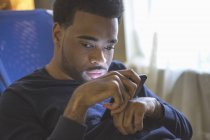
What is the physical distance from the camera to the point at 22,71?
138 centimetres

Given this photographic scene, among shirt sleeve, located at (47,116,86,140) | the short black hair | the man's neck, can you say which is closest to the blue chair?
the man's neck

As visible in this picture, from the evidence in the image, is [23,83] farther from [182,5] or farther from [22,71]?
[182,5]

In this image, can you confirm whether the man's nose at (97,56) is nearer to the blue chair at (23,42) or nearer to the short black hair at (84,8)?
the short black hair at (84,8)

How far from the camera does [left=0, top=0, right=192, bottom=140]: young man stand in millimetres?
856

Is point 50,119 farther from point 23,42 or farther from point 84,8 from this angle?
point 23,42

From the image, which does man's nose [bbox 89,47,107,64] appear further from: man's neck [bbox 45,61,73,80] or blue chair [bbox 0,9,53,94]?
blue chair [bbox 0,9,53,94]

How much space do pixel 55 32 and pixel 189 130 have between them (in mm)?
572

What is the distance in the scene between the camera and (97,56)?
1.03 m

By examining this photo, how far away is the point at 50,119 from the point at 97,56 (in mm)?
238

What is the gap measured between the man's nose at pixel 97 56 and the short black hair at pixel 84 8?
11 centimetres

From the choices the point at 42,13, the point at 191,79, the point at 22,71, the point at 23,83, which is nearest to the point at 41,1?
the point at 42,13

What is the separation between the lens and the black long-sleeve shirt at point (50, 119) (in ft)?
3.02

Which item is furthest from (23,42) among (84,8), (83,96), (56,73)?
(83,96)

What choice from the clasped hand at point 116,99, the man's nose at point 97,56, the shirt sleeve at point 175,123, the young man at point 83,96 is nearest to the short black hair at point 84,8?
the young man at point 83,96
